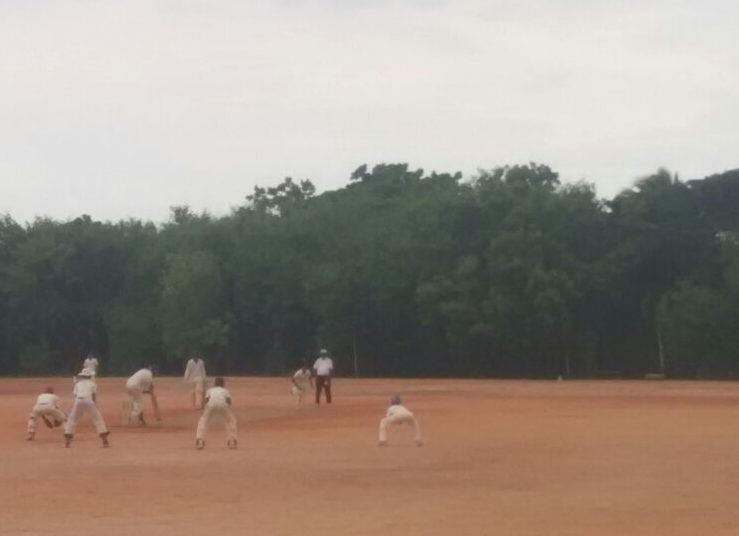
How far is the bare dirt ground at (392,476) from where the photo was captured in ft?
47.7

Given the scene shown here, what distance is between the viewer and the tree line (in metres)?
69.6

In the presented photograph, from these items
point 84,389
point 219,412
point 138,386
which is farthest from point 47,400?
point 219,412

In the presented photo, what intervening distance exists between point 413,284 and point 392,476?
56359 millimetres

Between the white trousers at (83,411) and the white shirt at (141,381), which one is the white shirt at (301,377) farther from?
the white trousers at (83,411)

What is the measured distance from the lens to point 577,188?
73.8 m

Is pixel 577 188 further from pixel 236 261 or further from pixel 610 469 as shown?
pixel 610 469

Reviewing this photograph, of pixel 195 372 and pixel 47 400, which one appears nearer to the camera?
pixel 47 400

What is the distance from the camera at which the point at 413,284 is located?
75875 mm

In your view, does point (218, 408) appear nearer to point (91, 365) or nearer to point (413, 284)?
point (91, 365)

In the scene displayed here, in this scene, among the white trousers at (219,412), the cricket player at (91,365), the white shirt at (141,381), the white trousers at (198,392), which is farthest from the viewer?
the white trousers at (198,392)

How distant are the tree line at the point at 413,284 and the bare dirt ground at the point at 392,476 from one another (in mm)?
31966

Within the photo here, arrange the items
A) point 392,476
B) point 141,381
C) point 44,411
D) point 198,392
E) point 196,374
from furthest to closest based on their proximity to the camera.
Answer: point 198,392 < point 196,374 < point 141,381 < point 44,411 < point 392,476

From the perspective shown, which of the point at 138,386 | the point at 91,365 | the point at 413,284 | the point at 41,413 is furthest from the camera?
the point at 413,284

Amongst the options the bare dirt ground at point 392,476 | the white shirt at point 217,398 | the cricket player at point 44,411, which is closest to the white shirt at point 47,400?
the cricket player at point 44,411
